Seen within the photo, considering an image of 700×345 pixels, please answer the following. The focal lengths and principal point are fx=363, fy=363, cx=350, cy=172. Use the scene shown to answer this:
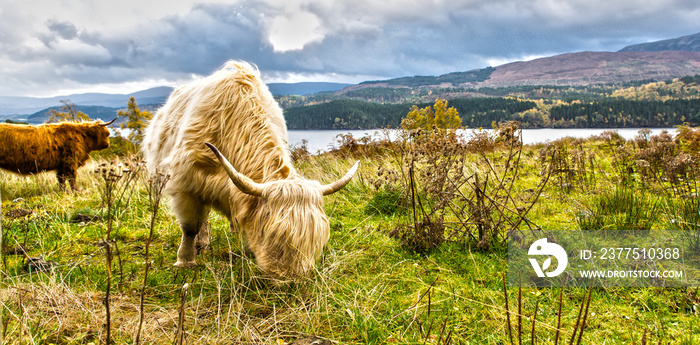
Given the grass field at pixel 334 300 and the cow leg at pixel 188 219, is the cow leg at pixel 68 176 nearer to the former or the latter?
the grass field at pixel 334 300

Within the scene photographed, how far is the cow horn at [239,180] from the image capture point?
300 centimetres

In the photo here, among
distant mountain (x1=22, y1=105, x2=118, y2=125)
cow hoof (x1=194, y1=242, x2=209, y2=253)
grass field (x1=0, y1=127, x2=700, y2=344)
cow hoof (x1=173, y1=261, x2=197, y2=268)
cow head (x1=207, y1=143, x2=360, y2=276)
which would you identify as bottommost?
cow hoof (x1=194, y1=242, x2=209, y2=253)

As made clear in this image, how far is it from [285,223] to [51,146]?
26.2 feet

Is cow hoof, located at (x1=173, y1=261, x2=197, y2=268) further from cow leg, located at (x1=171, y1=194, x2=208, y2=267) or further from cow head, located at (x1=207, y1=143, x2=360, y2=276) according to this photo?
cow head, located at (x1=207, y1=143, x2=360, y2=276)

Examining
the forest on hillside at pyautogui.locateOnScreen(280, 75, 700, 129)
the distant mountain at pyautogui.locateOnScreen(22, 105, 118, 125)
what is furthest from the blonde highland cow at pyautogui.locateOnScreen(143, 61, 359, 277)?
the forest on hillside at pyautogui.locateOnScreen(280, 75, 700, 129)

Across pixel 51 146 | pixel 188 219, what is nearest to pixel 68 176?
pixel 51 146

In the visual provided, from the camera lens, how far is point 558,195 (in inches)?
246

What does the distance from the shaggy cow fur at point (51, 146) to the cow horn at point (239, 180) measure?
682cm

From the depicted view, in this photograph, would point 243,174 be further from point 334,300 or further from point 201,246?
point 201,246

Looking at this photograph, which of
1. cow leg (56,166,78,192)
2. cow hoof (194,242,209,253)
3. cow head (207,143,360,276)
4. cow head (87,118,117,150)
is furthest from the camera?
cow head (87,118,117,150)

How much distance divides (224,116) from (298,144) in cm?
809

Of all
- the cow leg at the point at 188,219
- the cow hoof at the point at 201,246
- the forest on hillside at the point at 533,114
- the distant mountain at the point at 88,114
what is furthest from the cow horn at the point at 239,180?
the forest on hillside at the point at 533,114

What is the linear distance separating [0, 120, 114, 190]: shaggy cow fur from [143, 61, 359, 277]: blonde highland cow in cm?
499

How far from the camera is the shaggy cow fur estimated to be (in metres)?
7.41
